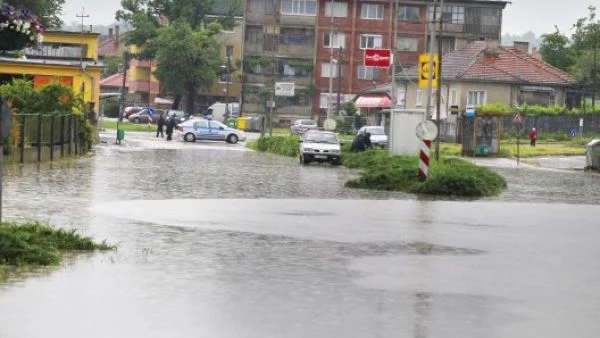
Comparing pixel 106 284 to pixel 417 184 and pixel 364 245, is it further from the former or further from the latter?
pixel 417 184

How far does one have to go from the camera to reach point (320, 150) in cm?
5350

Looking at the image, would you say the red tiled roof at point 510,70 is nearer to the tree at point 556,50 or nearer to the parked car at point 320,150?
the tree at point 556,50

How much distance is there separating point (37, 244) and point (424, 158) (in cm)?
2037

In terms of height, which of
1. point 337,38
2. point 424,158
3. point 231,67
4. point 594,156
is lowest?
point 594,156

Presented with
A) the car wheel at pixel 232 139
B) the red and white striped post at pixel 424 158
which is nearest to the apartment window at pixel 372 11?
the car wheel at pixel 232 139

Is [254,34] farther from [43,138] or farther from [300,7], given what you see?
[43,138]

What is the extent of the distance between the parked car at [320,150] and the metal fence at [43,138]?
8.83m

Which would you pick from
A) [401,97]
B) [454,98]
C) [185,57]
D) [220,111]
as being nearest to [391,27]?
[220,111]

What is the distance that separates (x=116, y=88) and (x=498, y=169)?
104 metres

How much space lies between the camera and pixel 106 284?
1441cm

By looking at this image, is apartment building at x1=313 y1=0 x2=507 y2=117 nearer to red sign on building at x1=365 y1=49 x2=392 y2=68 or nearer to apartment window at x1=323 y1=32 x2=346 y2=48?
apartment window at x1=323 y1=32 x2=346 y2=48

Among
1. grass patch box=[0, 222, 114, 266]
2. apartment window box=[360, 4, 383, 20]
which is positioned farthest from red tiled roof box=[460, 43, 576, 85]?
grass patch box=[0, 222, 114, 266]

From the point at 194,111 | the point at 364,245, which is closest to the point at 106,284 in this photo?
the point at 364,245

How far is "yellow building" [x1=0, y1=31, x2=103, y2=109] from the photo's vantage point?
67.7 metres
